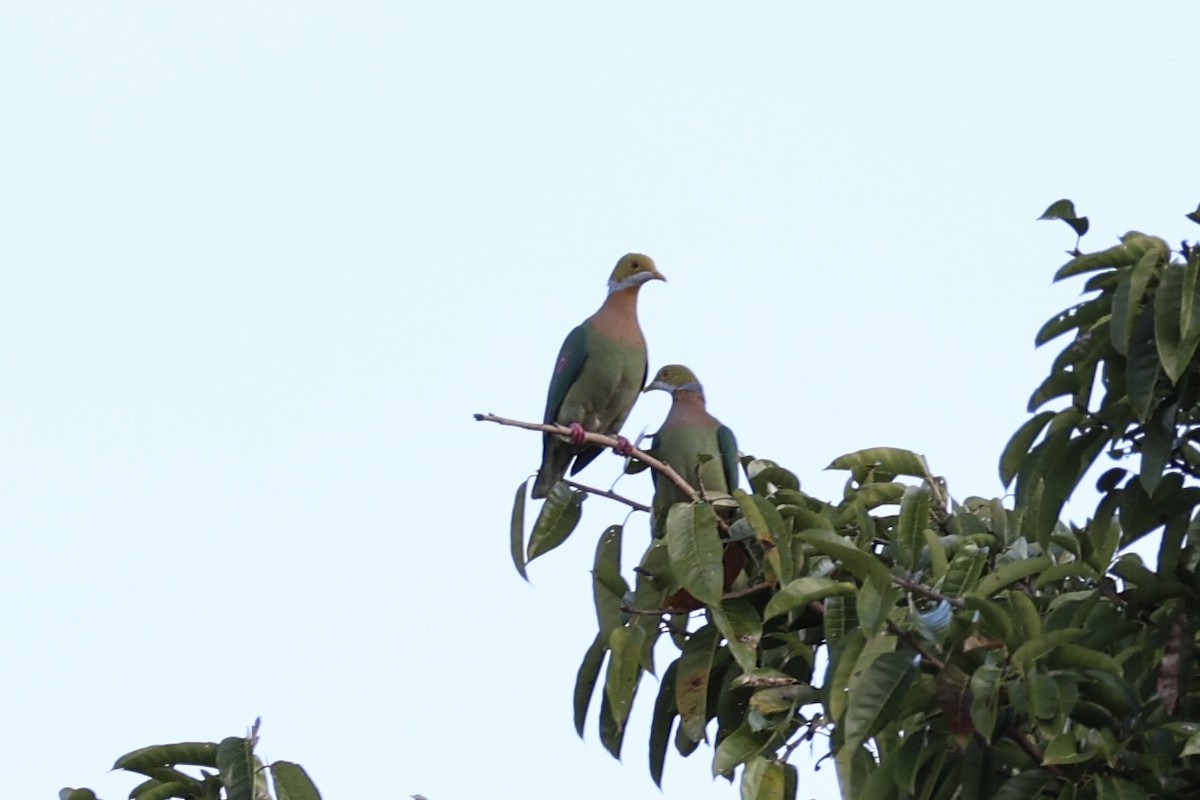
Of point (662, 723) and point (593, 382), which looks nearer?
point (662, 723)

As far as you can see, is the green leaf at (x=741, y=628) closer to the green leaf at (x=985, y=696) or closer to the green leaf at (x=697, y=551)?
the green leaf at (x=697, y=551)

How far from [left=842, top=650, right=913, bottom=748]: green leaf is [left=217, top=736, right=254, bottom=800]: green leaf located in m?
1.04

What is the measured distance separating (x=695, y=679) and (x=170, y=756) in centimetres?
122

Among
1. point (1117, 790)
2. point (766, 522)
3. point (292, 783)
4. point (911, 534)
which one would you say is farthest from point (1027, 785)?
point (292, 783)

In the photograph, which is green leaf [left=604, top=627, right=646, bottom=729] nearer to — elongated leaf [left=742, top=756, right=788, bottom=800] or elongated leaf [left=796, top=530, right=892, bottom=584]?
elongated leaf [left=742, top=756, right=788, bottom=800]

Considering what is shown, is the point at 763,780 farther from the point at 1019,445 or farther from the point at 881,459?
the point at 881,459

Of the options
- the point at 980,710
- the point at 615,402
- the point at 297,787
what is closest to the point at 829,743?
the point at 980,710

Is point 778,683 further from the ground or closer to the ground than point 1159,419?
closer to the ground

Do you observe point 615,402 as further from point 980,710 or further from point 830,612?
point 980,710

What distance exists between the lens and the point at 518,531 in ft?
13.9

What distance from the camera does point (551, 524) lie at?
4.17m

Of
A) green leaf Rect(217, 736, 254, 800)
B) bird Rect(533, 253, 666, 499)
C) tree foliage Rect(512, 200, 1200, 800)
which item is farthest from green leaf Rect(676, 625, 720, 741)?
bird Rect(533, 253, 666, 499)

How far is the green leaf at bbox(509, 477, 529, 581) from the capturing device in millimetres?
4215

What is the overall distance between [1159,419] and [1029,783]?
2.55ft
